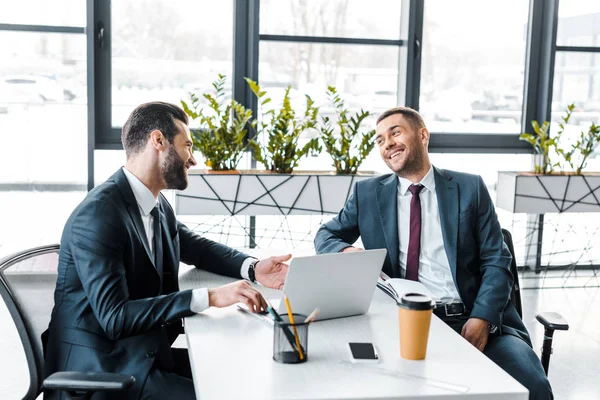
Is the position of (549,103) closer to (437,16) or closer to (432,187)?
(437,16)

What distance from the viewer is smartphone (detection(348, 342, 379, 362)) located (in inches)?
66.6

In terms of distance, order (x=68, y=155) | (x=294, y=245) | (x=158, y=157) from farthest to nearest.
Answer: (x=294, y=245) → (x=68, y=155) → (x=158, y=157)

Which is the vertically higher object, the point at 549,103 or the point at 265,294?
the point at 549,103

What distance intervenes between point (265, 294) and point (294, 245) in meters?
2.63

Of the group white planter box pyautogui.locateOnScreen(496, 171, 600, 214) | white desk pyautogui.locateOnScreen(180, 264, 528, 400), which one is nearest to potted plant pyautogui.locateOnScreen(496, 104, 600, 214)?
white planter box pyautogui.locateOnScreen(496, 171, 600, 214)

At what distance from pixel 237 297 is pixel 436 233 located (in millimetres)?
943

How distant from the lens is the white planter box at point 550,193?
15.0 feet

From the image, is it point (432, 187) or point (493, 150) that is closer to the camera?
point (432, 187)

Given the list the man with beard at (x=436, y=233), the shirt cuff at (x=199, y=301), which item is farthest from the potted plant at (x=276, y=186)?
the shirt cuff at (x=199, y=301)

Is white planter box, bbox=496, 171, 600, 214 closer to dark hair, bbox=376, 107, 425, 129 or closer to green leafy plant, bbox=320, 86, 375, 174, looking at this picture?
green leafy plant, bbox=320, 86, 375, 174

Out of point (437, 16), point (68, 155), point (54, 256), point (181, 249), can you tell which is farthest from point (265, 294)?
point (437, 16)

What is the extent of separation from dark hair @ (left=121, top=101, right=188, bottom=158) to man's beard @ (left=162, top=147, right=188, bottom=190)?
5 cm

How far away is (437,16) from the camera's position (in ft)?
16.2

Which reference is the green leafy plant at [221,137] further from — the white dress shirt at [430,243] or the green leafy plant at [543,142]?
the green leafy plant at [543,142]
